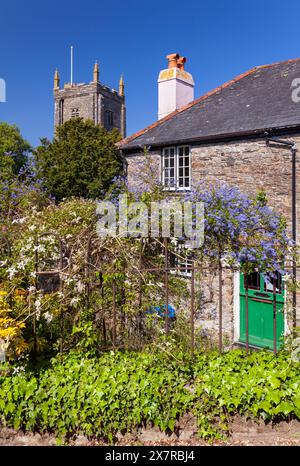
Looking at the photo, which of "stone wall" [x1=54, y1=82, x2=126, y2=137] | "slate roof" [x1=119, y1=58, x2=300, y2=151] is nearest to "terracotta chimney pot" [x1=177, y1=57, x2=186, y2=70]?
"slate roof" [x1=119, y1=58, x2=300, y2=151]

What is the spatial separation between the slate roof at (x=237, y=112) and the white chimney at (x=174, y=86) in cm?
97

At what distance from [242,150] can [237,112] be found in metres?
1.72

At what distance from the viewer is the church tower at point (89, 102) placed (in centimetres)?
5597

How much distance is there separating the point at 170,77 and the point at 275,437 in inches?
565

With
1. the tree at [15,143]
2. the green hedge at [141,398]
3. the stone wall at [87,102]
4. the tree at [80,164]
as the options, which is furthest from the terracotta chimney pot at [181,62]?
the stone wall at [87,102]

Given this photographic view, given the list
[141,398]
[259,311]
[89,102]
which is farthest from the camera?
[89,102]

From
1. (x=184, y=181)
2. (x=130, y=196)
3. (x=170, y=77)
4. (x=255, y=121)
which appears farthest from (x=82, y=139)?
(x=130, y=196)

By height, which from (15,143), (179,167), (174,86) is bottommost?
(179,167)

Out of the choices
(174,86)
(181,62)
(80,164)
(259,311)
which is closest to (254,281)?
(259,311)

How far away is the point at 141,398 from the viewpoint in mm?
4430

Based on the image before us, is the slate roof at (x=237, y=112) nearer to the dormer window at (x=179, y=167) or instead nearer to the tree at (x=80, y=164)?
the dormer window at (x=179, y=167)

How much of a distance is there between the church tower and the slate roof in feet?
139

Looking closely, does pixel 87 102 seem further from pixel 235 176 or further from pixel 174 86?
Result: pixel 235 176

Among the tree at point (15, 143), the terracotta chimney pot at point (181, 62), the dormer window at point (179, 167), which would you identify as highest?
the tree at point (15, 143)
